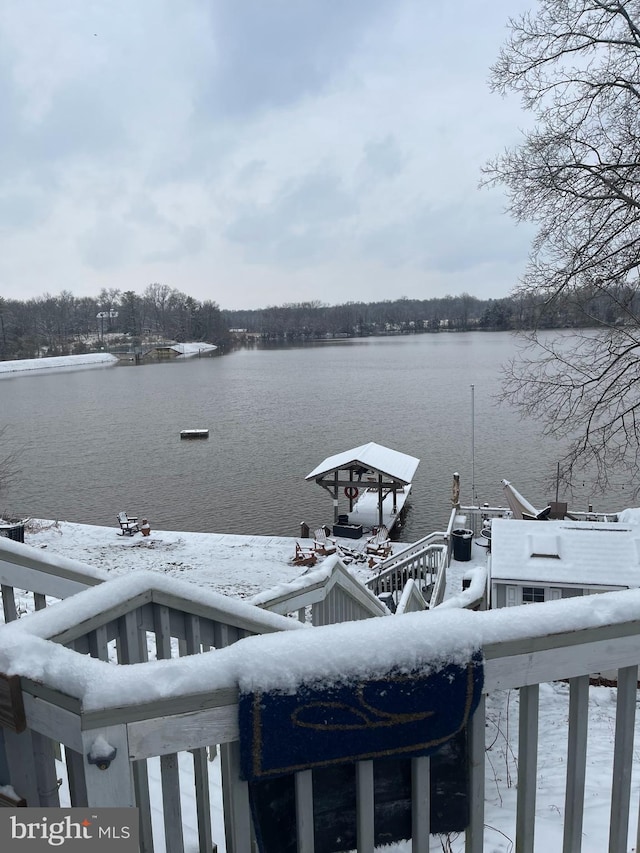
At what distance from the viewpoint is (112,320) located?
125062mm

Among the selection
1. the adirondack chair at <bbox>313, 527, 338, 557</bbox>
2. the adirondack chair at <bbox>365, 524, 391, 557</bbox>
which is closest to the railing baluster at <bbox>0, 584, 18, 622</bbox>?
the adirondack chair at <bbox>313, 527, 338, 557</bbox>

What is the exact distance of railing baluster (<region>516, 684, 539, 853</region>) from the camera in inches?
54.9

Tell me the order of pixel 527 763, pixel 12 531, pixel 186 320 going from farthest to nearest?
pixel 186 320 < pixel 12 531 < pixel 527 763

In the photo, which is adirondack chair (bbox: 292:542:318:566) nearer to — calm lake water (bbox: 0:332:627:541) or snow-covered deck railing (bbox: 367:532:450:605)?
snow-covered deck railing (bbox: 367:532:450:605)

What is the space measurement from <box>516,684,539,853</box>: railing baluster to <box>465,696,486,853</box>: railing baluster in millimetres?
107

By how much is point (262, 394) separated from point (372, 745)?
51.1 meters

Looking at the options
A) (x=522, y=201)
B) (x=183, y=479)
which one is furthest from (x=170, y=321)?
(x=522, y=201)

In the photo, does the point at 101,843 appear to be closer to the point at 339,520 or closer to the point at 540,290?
the point at 540,290

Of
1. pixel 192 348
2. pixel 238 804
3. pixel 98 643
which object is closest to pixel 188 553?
pixel 98 643

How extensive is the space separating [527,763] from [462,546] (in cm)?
1233

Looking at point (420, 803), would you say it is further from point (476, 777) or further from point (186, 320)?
point (186, 320)

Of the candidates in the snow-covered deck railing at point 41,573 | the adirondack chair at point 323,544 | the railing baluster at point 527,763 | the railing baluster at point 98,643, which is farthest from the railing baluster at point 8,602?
the adirondack chair at point 323,544

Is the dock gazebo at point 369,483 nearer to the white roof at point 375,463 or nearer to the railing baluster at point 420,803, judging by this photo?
the white roof at point 375,463

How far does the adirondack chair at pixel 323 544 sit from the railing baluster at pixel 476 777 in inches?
533
